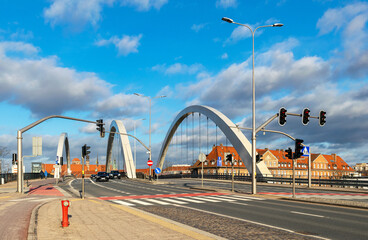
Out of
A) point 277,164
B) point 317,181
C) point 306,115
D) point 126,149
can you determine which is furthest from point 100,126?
point 277,164

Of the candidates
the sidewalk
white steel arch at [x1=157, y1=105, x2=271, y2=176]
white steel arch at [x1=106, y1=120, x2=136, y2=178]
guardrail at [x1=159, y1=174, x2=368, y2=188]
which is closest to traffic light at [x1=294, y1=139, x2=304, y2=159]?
the sidewalk

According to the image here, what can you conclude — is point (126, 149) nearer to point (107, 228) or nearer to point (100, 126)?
point (100, 126)

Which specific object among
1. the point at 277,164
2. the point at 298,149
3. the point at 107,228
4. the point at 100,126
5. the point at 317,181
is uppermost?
the point at 100,126

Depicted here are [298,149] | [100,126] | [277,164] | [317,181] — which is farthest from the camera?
[277,164]

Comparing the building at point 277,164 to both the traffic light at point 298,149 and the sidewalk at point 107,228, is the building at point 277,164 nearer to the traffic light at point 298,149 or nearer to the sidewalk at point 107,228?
the traffic light at point 298,149

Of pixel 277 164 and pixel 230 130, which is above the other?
pixel 230 130

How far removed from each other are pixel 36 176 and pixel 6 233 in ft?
231

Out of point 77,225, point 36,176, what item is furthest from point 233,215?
point 36,176

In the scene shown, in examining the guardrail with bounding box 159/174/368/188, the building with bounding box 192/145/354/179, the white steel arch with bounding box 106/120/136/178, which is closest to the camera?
the guardrail with bounding box 159/174/368/188

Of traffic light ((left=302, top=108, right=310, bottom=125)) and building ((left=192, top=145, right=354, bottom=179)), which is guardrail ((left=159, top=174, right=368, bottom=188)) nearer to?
traffic light ((left=302, top=108, right=310, bottom=125))

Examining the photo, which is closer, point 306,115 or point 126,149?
point 306,115

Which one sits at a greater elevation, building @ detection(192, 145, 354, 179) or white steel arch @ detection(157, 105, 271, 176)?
white steel arch @ detection(157, 105, 271, 176)

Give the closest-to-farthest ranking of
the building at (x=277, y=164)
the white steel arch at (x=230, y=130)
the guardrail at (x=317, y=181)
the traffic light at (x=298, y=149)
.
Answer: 1. the traffic light at (x=298, y=149)
2. the guardrail at (x=317, y=181)
3. the white steel arch at (x=230, y=130)
4. the building at (x=277, y=164)

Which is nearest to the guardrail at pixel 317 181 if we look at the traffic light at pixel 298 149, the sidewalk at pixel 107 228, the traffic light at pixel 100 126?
the traffic light at pixel 298 149
